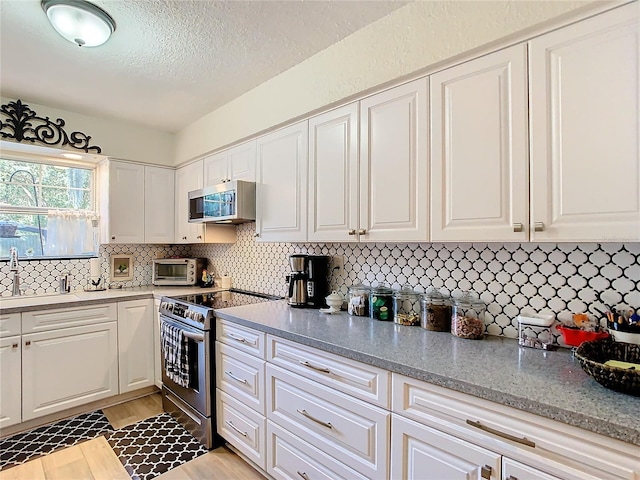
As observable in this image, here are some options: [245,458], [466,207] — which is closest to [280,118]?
[466,207]

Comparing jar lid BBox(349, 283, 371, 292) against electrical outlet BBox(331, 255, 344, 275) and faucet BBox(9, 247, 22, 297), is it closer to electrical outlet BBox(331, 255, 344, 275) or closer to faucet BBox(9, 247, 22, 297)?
electrical outlet BBox(331, 255, 344, 275)

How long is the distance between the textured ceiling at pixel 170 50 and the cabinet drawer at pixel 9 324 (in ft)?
5.52

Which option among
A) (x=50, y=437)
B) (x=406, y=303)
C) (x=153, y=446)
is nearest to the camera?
(x=406, y=303)

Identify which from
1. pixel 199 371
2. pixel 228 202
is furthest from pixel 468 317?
pixel 228 202

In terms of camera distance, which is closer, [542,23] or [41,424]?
[542,23]

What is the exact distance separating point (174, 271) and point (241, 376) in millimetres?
1897

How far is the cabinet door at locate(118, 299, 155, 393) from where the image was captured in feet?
9.68

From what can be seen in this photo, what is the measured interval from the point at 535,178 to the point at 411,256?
A: 843 mm

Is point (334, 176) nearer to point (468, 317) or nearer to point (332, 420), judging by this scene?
point (468, 317)

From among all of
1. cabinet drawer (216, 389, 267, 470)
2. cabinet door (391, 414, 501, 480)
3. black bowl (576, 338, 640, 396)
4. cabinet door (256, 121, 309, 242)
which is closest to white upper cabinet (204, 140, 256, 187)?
cabinet door (256, 121, 309, 242)

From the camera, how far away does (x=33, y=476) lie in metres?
2.01

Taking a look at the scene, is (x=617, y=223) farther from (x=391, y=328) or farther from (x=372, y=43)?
(x=372, y=43)

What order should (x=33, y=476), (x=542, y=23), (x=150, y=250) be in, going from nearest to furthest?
(x=542, y=23)
(x=33, y=476)
(x=150, y=250)

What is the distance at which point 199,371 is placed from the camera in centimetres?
231
